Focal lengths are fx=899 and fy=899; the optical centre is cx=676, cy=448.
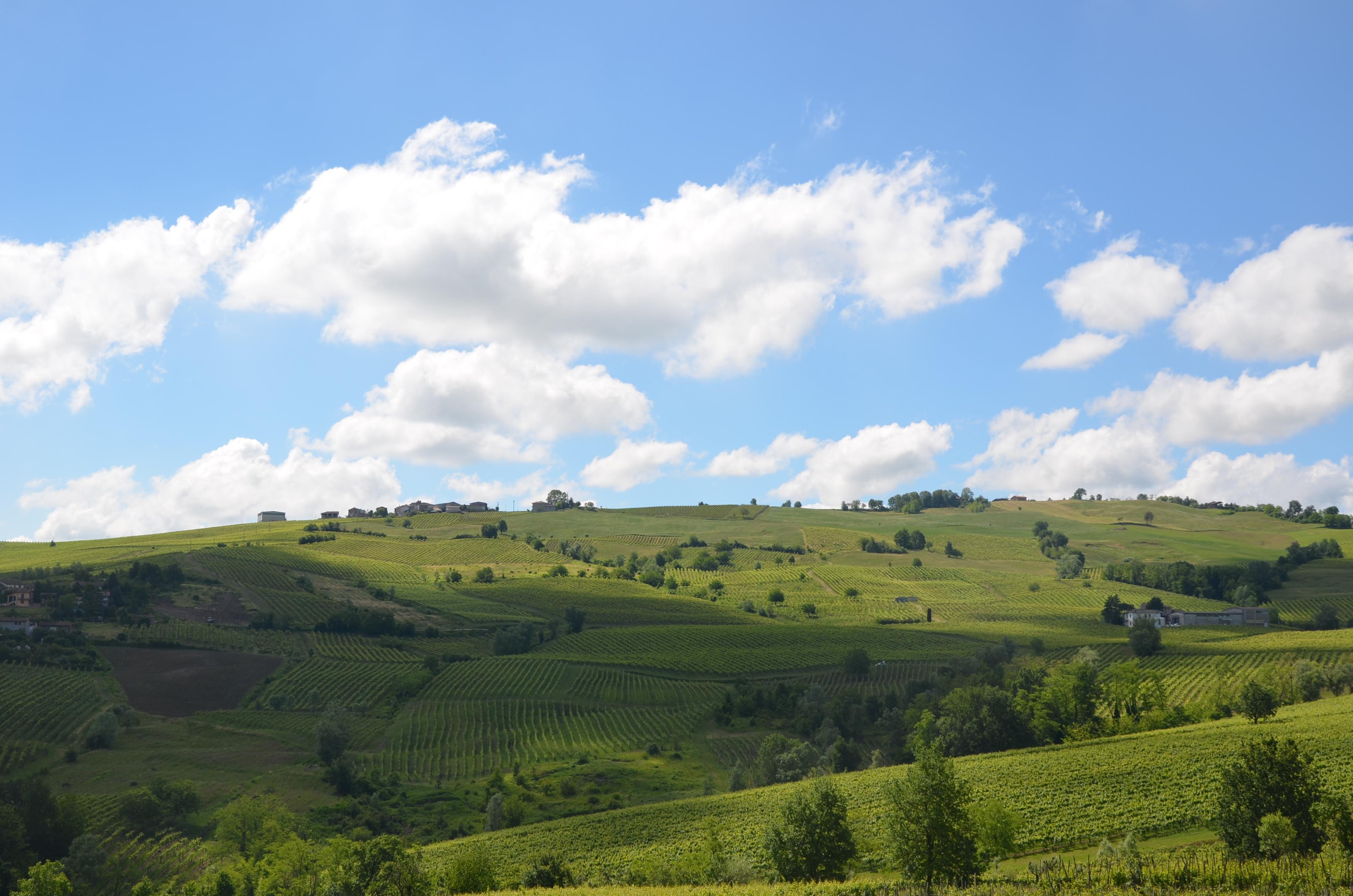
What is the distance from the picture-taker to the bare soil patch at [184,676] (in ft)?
359

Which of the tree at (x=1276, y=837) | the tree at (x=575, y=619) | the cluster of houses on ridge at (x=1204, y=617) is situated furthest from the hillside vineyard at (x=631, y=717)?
the cluster of houses on ridge at (x=1204, y=617)

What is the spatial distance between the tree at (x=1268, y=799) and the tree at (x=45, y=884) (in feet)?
224

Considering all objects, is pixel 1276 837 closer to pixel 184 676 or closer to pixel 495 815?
pixel 495 815

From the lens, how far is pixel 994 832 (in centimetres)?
5206

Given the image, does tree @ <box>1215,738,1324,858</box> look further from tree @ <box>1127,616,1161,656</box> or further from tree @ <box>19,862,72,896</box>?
tree @ <box>1127,616,1161,656</box>

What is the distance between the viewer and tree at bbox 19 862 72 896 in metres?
56.9

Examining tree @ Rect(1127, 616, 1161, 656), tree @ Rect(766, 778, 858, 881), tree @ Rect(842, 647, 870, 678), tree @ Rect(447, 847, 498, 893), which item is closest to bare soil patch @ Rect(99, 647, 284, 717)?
tree @ Rect(447, 847, 498, 893)

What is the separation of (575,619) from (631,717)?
46.0 meters

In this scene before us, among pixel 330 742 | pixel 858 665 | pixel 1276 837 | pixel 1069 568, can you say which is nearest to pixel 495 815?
pixel 330 742

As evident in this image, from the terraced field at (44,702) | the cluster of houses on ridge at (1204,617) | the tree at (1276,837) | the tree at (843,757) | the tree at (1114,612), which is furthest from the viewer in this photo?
the tree at (1114,612)

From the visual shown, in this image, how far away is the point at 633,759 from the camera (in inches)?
3821

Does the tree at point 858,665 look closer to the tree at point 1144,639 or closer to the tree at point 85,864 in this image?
the tree at point 1144,639

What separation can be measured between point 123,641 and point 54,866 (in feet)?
248

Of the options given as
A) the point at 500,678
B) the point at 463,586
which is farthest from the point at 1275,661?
the point at 463,586
